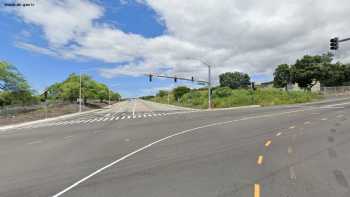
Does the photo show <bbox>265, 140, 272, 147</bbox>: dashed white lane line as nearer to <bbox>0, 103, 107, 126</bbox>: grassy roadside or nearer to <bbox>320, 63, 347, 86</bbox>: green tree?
<bbox>0, 103, 107, 126</bbox>: grassy roadside

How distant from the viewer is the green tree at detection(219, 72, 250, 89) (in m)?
173

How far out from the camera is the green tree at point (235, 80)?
6816 inches

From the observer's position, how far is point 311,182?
7129 millimetres

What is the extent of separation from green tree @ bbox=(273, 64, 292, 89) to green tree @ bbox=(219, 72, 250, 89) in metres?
59.3

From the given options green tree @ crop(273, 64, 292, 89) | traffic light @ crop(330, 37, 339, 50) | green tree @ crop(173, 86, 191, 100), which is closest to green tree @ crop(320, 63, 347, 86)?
green tree @ crop(273, 64, 292, 89)

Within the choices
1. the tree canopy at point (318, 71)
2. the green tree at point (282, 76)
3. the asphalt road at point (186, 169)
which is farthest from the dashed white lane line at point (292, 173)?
the green tree at point (282, 76)

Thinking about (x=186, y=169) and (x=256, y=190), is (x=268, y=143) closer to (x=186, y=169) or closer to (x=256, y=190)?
(x=186, y=169)

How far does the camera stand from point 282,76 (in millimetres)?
107812

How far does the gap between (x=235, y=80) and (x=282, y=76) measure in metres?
67.4

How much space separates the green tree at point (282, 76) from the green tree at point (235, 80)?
59298mm

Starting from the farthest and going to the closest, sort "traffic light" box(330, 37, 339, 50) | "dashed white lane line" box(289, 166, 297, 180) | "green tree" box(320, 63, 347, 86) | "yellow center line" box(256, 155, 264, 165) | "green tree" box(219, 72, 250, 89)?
"green tree" box(219, 72, 250, 89) → "green tree" box(320, 63, 347, 86) → "traffic light" box(330, 37, 339, 50) → "yellow center line" box(256, 155, 264, 165) → "dashed white lane line" box(289, 166, 297, 180)

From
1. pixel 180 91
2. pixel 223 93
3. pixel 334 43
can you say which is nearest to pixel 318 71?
pixel 223 93

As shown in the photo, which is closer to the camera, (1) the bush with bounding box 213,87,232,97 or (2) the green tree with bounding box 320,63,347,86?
(1) the bush with bounding box 213,87,232,97

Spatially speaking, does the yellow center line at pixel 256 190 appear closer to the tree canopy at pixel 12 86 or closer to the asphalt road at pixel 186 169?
the asphalt road at pixel 186 169
